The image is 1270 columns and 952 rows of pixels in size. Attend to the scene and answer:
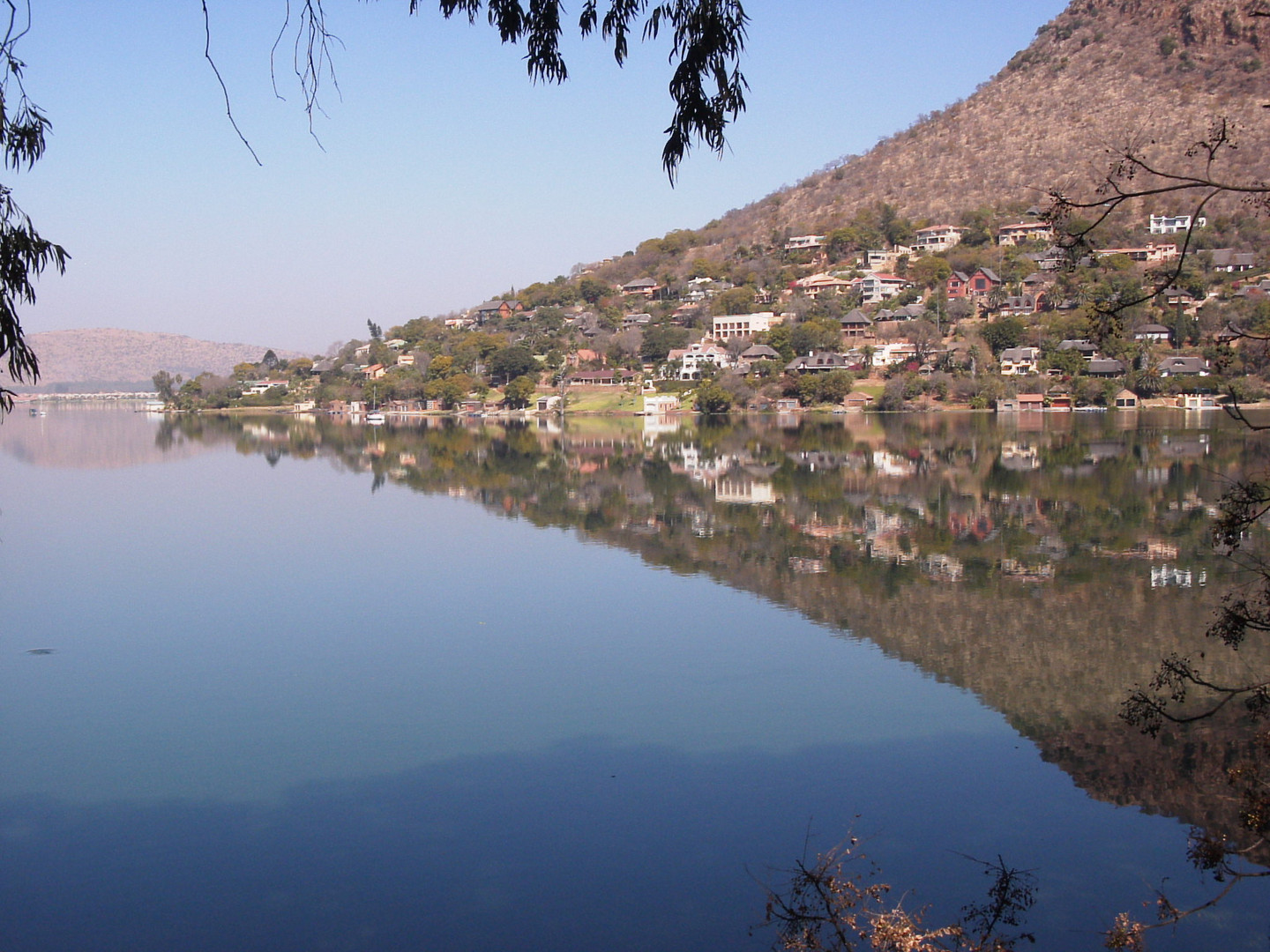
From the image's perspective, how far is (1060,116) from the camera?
10450 cm

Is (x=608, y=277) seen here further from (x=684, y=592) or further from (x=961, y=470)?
(x=684, y=592)

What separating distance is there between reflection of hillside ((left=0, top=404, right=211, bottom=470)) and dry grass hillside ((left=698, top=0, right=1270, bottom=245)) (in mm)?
63468

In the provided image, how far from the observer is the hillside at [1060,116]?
92.6 m

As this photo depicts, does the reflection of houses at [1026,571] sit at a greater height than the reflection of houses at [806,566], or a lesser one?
lesser

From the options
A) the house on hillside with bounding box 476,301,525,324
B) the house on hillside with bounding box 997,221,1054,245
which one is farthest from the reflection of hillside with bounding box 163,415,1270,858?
the house on hillside with bounding box 476,301,525,324

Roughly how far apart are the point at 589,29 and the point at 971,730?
5639mm

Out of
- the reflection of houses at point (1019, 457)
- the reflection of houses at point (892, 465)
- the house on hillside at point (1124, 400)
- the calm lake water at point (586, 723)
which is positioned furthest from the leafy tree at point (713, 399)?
the calm lake water at point (586, 723)

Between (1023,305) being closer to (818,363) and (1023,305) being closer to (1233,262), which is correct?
(1233,262)

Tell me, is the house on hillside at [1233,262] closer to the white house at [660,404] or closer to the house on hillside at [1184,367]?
the house on hillside at [1184,367]

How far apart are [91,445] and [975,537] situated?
3822 centimetres

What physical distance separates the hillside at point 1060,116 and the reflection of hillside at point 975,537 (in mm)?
61572

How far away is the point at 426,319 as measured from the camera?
10419cm

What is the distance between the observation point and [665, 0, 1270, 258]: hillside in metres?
92.6

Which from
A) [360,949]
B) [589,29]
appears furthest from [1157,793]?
[589,29]
